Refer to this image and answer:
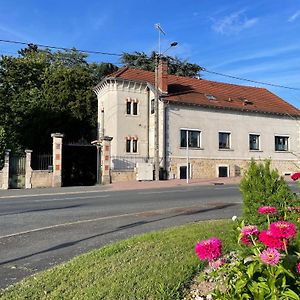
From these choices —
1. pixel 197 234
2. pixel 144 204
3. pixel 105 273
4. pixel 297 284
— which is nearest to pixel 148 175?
pixel 144 204

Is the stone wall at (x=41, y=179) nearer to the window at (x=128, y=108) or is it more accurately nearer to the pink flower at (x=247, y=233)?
the window at (x=128, y=108)

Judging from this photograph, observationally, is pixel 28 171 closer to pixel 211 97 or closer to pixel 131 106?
pixel 131 106

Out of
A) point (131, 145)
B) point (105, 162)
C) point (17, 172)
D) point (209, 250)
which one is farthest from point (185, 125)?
point (209, 250)

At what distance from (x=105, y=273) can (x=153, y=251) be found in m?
1.00

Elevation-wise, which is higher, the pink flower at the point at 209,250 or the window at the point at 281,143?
the window at the point at 281,143

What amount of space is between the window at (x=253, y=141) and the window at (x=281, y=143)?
2309 millimetres

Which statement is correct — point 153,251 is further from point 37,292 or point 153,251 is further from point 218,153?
point 218,153

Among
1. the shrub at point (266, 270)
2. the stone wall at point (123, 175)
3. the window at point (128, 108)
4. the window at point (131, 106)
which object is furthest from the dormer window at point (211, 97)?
the shrub at point (266, 270)

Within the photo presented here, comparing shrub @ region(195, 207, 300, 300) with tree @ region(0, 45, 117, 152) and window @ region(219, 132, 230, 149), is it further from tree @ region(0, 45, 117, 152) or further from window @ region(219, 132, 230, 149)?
tree @ region(0, 45, 117, 152)

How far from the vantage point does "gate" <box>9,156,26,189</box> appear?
2600cm

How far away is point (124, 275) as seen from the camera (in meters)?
4.79

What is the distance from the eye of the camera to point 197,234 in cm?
694

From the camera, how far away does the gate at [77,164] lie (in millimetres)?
32656

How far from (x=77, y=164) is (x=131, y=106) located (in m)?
6.72
